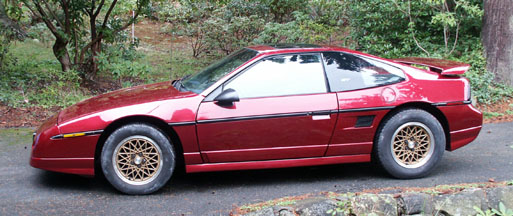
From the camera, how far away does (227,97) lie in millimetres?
4770

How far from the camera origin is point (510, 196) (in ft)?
15.8

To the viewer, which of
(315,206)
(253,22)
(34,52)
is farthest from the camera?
(34,52)

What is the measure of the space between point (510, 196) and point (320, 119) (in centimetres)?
195

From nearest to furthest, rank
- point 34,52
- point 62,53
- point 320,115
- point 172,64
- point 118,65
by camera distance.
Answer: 1. point 320,115
2. point 118,65
3. point 62,53
4. point 172,64
5. point 34,52

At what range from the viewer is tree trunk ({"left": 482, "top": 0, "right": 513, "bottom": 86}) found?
894 centimetres

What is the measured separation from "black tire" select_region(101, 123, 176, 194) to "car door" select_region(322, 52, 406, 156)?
5.45 feet

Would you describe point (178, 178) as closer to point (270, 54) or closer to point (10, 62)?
point (270, 54)

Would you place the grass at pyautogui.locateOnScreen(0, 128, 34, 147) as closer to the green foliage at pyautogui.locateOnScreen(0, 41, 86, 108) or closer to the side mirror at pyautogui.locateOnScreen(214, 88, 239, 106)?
the green foliage at pyautogui.locateOnScreen(0, 41, 86, 108)

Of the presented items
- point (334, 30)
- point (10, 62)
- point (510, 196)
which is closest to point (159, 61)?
point (10, 62)

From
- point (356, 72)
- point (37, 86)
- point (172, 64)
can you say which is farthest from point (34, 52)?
point (356, 72)

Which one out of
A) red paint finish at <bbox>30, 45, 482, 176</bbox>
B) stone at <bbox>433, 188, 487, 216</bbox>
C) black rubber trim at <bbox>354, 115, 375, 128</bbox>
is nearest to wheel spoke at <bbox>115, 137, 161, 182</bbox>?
red paint finish at <bbox>30, 45, 482, 176</bbox>

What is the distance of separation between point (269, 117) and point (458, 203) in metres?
1.94

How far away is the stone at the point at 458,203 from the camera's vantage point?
4.66m

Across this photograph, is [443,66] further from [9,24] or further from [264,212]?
[9,24]
